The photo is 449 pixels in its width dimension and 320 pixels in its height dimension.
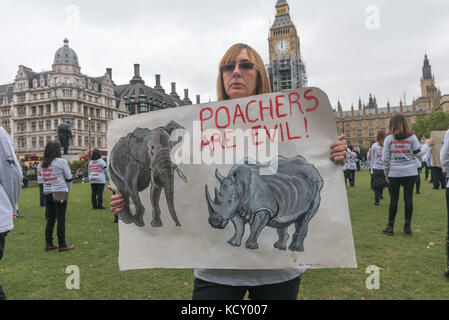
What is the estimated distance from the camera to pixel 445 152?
4148mm

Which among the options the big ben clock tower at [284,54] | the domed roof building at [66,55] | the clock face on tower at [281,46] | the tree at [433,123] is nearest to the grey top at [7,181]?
the tree at [433,123]

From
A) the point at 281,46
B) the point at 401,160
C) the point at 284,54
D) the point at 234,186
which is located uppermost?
the point at 281,46

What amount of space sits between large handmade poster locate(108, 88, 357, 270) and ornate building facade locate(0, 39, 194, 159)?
6745cm

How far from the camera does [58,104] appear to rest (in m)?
67.4

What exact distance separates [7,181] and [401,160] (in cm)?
642

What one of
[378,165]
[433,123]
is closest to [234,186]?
[378,165]

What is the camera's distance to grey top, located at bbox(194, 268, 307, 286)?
5.88ft

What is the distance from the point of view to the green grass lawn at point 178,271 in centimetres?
378

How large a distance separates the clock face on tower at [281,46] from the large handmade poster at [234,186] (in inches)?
4194

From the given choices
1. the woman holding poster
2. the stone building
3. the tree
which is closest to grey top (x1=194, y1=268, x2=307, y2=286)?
the woman holding poster

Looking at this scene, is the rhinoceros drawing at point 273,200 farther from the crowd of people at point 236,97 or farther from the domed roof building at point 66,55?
the domed roof building at point 66,55

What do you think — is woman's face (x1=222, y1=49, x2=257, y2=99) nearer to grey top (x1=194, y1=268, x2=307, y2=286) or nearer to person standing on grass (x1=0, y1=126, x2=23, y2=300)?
grey top (x1=194, y1=268, x2=307, y2=286)

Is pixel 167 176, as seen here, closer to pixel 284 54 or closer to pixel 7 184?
pixel 7 184
